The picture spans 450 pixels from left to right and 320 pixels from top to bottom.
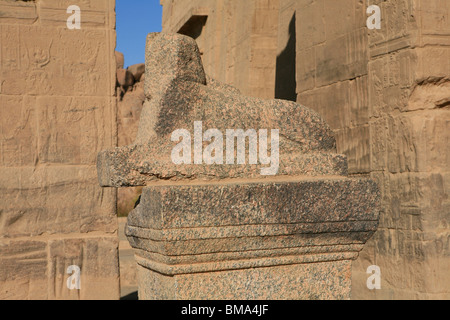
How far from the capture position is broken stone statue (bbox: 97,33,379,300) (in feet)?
8.43

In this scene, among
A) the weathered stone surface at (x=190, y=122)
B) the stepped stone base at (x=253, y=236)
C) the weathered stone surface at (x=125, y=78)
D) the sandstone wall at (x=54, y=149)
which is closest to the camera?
the stepped stone base at (x=253, y=236)

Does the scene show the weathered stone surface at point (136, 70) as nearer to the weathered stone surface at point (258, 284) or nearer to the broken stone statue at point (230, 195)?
the broken stone statue at point (230, 195)

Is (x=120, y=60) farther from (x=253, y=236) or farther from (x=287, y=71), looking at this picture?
(x=253, y=236)

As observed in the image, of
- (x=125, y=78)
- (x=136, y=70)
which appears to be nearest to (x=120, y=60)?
(x=136, y=70)

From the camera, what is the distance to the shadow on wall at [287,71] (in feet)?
26.8

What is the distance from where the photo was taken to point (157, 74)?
9.32ft

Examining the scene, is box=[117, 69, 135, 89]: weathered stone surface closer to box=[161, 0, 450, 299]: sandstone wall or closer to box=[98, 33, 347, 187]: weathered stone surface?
box=[161, 0, 450, 299]: sandstone wall

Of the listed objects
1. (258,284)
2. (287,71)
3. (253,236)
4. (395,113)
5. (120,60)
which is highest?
(120,60)

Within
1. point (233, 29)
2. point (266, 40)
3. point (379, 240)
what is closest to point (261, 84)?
point (266, 40)

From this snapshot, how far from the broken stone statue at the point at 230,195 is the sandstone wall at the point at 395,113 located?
1530 millimetres

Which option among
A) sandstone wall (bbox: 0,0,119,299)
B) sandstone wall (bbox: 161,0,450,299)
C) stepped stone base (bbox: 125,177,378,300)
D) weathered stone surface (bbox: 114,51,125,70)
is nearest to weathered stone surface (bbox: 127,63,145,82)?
weathered stone surface (bbox: 114,51,125,70)

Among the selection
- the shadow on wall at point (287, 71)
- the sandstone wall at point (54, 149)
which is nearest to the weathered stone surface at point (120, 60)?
the shadow on wall at point (287, 71)

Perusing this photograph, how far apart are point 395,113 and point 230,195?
93.0 inches

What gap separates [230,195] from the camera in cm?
258
